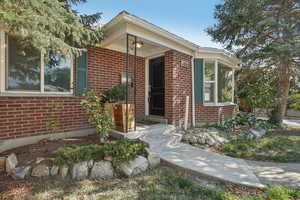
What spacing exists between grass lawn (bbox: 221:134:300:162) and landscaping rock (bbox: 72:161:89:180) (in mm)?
3251

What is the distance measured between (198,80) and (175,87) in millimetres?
1288

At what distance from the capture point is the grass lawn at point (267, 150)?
153 inches

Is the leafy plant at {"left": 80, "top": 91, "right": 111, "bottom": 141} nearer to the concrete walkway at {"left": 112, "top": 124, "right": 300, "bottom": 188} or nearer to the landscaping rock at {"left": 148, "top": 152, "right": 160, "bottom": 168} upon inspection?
the concrete walkway at {"left": 112, "top": 124, "right": 300, "bottom": 188}

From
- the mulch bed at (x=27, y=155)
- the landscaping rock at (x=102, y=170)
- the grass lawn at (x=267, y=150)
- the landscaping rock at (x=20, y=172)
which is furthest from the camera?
the grass lawn at (x=267, y=150)

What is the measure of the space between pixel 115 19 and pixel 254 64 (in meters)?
6.49

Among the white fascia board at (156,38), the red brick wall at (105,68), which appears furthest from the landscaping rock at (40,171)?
the white fascia board at (156,38)

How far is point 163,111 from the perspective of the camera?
6059 mm

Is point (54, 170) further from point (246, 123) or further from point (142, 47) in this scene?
point (246, 123)

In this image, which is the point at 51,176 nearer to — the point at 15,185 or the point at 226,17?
the point at 15,185

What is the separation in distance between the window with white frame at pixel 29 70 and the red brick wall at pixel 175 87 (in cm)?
308

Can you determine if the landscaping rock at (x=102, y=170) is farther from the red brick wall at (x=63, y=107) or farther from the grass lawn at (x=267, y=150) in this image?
the grass lawn at (x=267, y=150)

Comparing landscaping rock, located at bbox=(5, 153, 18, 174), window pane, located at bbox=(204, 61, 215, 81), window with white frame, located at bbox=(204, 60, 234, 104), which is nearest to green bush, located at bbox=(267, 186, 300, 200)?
landscaping rock, located at bbox=(5, 153, 18, 174)

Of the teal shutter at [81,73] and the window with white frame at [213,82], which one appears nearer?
the teal shutter at [81,73]

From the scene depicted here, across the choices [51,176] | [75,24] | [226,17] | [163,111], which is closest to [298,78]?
[226,17]
